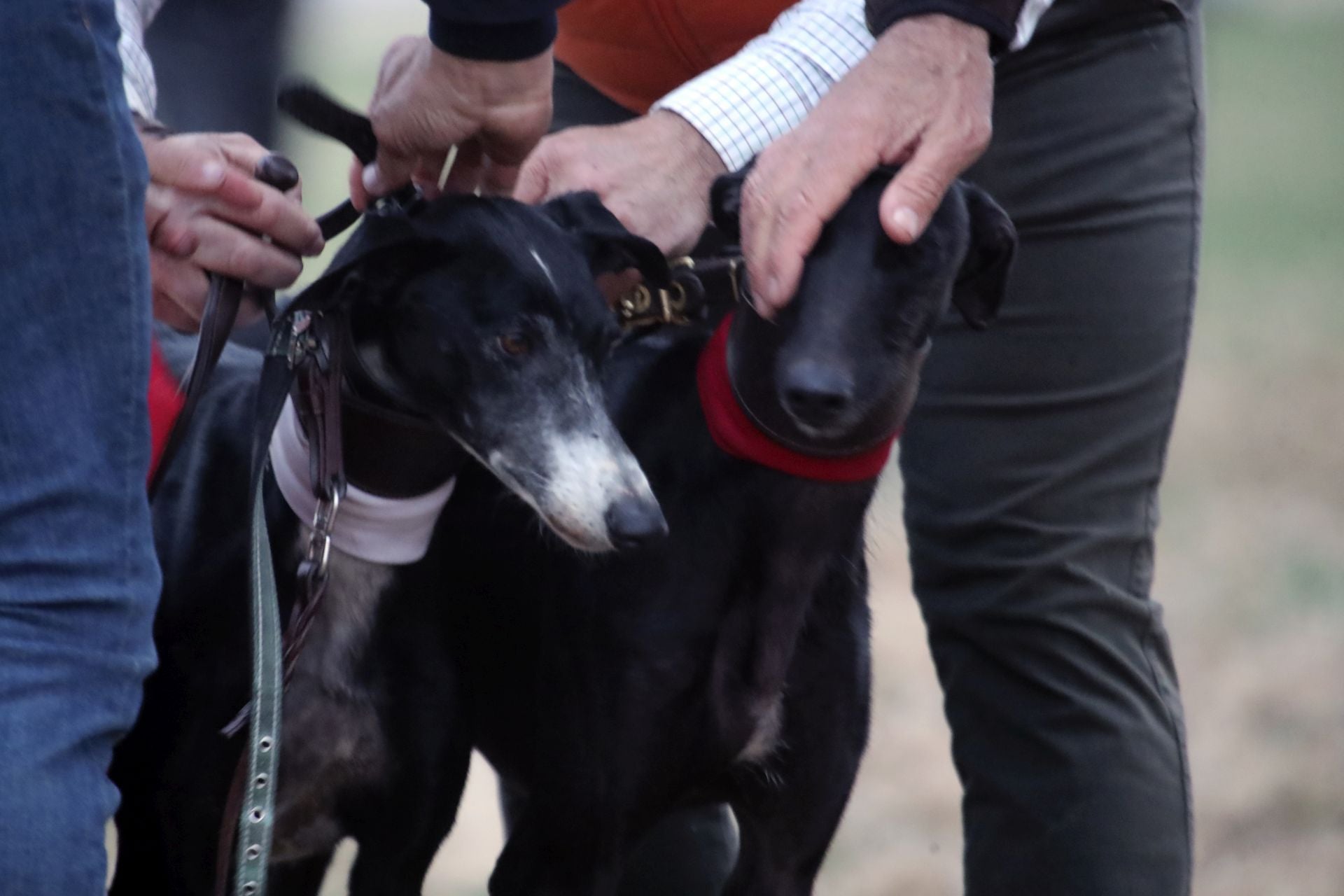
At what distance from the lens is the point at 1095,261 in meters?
2.20

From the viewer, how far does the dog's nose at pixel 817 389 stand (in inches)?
69.2

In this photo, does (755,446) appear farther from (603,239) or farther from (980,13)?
(980,13)

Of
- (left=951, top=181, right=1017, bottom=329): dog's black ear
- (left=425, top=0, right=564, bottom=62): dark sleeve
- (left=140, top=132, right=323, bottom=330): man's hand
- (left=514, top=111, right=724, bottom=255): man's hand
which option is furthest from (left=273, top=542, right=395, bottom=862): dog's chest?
(left=951, top=181, right=1017, bottom=329): dog's black ear

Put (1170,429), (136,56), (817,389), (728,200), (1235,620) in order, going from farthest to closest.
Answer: (1235,620) < (1170,429) < (136,56) < (728,200) < (817,389)

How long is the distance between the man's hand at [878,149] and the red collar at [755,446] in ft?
0.48

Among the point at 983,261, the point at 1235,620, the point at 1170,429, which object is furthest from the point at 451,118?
the point at 1235,620

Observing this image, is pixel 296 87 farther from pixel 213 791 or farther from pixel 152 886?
pixel 152 886

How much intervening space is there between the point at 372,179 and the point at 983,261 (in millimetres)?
685

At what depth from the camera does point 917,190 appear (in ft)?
5.83

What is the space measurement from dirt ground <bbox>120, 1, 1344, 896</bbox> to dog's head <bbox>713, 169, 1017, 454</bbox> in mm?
417

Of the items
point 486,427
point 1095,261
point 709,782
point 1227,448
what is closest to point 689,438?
point 486,427

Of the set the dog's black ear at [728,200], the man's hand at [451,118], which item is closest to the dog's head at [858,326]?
the dog's black ear at [728,200]

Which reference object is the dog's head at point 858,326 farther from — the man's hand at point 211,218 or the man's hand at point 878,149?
the man's hand at point 211,218

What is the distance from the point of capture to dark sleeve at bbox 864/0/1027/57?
1.89 m
